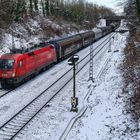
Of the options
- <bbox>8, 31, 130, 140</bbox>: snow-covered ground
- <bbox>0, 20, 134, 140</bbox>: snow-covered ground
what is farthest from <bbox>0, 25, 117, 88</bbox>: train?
<bbox>8, 31, 130, 140</bbox>: snow-covered ground

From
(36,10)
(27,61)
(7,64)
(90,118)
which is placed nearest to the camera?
(90,118)

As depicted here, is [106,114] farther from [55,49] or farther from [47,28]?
[47,28]

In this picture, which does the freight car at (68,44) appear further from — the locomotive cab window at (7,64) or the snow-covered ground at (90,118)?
the snow-covered ground at (90,118)

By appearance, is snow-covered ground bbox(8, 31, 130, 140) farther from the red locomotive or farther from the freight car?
the freight car

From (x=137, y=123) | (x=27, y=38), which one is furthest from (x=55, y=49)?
(x=137, y=123)

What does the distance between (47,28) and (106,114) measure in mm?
42791

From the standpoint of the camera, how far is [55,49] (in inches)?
1433

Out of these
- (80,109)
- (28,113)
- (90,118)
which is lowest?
(28,113)

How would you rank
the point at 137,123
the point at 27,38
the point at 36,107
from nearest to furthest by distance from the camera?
1. the point at 137,123
2. the point at 36,107
3. the point at 27,38

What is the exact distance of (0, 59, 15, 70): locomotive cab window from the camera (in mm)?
24469

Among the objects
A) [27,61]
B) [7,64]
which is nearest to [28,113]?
[7,64]

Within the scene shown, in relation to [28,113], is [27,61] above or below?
above

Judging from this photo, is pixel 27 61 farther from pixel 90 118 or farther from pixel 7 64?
pixel 90 118

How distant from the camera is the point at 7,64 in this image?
24625 millimetres
